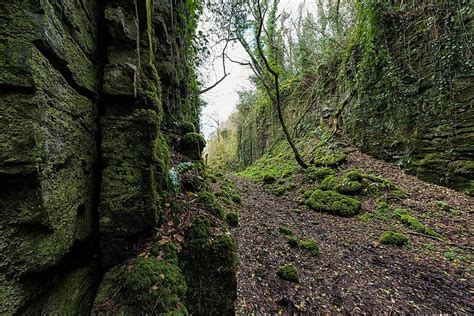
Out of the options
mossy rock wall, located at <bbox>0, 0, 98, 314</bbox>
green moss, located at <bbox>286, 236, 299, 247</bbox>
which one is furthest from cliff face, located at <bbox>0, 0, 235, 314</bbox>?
green moss, located at <bbox>286, 236, 299, 247</bbox>

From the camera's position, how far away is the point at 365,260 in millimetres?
3799

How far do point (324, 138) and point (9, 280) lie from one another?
A: 10721mm

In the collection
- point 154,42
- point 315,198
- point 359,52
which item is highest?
point 359,52

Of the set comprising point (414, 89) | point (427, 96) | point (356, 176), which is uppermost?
point (414, 89)

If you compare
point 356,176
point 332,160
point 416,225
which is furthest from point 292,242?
point 332,160

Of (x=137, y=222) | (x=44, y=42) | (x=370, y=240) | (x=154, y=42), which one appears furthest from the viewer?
(x=370, y=240)

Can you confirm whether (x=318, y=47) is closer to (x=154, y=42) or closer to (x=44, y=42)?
(x=154, y=42)

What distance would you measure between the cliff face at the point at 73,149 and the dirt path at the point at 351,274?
122cm

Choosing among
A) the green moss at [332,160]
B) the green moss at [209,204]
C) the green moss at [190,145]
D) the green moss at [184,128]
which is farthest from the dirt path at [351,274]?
the green moss at [332,160]

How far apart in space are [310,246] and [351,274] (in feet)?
2.85

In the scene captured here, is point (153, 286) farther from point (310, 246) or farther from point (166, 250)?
point (310, 246)

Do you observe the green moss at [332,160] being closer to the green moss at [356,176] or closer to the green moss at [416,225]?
the green moss at [356,176]

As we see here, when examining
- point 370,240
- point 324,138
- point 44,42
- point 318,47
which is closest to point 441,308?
point 370,240

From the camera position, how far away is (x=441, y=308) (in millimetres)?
2738
